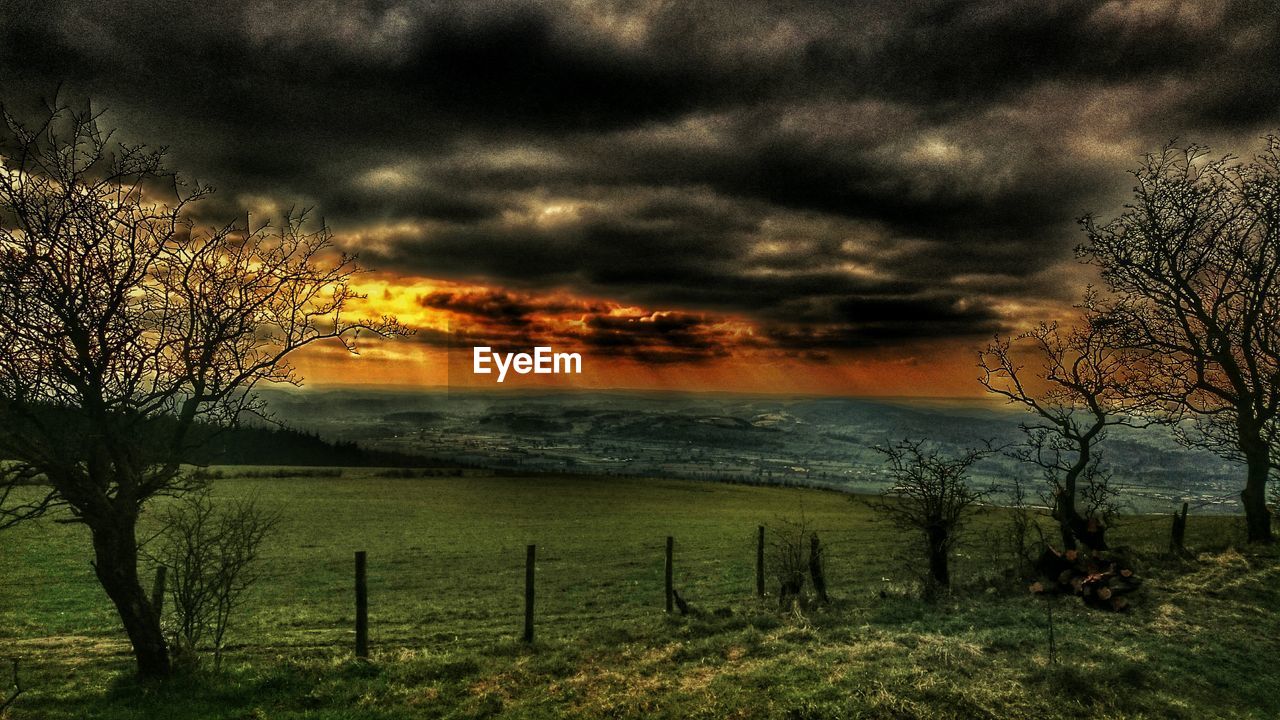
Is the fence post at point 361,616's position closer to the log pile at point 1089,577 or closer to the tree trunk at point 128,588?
the tree trunk at point 128,588

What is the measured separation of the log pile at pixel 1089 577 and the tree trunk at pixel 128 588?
796 inches

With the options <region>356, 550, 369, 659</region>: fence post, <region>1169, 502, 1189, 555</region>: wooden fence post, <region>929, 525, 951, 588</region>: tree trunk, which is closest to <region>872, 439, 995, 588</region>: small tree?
<region>929, 525, 951, 588</region>: tree trunk

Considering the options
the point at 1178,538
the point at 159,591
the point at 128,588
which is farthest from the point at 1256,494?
the point at 159,591

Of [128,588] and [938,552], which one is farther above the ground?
[128,588]

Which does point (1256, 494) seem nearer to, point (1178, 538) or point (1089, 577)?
point (1178, 538)

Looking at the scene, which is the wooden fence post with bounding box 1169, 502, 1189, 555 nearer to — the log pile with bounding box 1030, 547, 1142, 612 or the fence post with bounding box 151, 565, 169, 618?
the log pile with bounding box 1030, 547, 1142, 612

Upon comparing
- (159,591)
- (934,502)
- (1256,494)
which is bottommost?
(159,591)

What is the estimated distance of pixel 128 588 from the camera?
1250 centimetres

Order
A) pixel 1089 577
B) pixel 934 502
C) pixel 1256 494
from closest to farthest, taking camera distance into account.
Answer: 1. pixel 1089 577
2. pixel 934 502
3. pixel 1256 494

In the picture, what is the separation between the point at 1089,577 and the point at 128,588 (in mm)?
21354

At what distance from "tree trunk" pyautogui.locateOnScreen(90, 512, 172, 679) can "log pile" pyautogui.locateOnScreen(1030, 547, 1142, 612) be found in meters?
20.2

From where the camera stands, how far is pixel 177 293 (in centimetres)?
1259

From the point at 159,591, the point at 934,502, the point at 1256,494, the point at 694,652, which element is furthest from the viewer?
the point at 1256,494

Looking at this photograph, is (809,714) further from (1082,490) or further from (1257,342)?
(1257,342)
